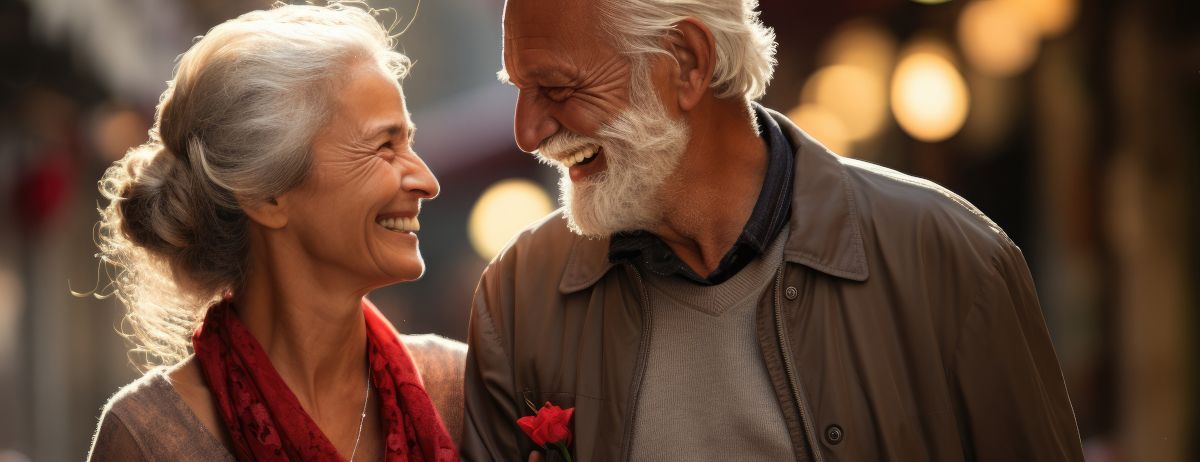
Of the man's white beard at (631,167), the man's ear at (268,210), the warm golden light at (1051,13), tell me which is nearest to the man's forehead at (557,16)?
the man's white beard at (631,167)

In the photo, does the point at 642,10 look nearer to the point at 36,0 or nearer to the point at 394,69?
the point at 394,69

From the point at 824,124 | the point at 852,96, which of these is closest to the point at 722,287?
the point at 852,96

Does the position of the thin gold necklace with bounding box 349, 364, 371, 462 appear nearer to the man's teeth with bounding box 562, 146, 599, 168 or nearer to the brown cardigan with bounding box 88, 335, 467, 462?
the brown cardigan with bounding box 88, 335, 467, 462

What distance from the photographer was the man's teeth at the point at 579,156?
10.1 ft

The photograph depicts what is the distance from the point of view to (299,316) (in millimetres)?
3227

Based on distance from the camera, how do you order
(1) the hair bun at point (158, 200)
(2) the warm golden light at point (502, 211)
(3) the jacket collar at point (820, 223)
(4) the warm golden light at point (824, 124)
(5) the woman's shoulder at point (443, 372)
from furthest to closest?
1. (2) the warm golden light at point (502, 211)
2. (4) the warm golden light at point (824, 124)
3. (5) the woman's shoulder at point (443, 372)
4. (1) the hair bun at point (158, 200)
5. (3) the jacket collar at point (820, 223)

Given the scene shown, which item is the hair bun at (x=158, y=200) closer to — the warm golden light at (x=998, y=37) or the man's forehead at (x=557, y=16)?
the man's forehead at (x=557, y=16)

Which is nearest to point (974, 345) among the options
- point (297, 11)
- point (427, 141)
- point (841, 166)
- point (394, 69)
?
point (841, 166)

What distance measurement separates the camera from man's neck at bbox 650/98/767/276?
2986mm

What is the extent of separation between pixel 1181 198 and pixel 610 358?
322 centimetres

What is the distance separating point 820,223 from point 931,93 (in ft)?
14.4

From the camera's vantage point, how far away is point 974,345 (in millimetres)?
2648

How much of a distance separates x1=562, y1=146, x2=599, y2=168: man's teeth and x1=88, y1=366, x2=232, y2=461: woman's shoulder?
1.11 m

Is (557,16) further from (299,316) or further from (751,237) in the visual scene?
(299,316)
